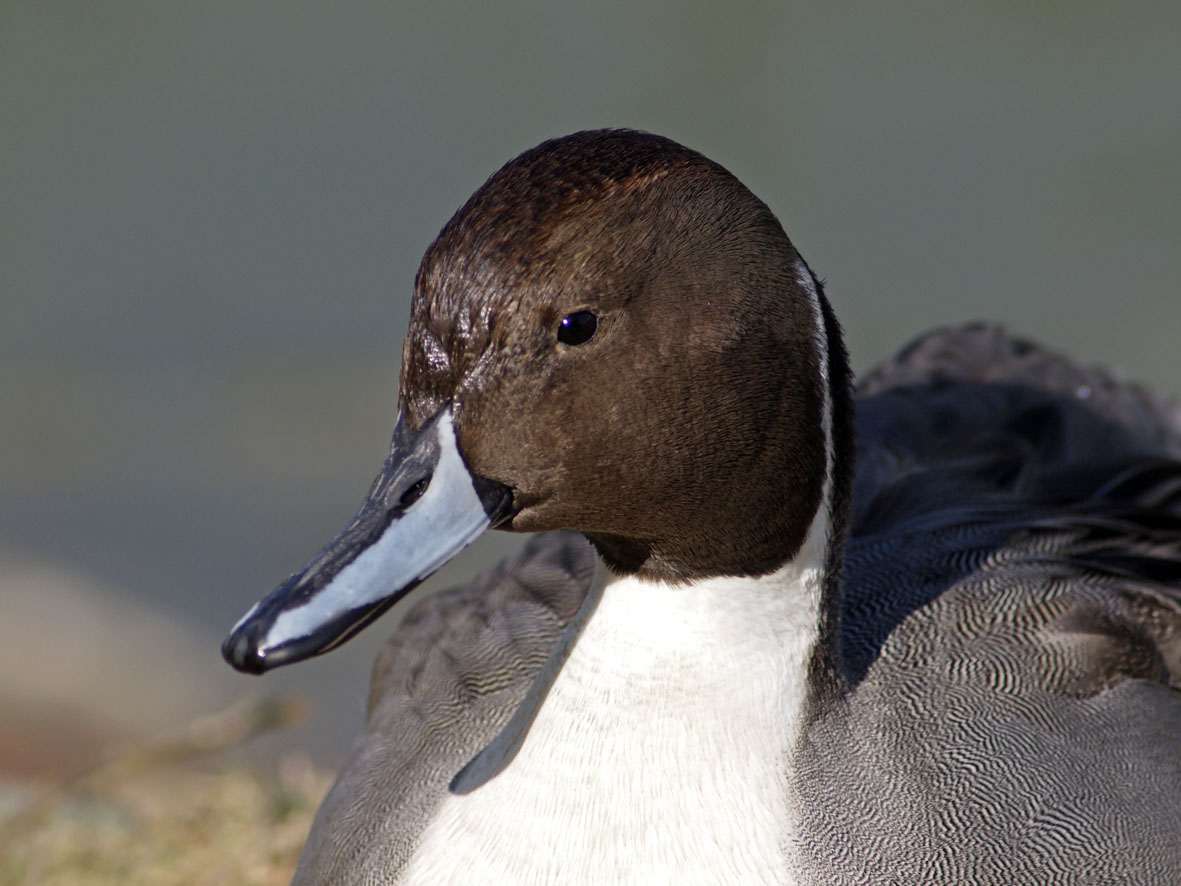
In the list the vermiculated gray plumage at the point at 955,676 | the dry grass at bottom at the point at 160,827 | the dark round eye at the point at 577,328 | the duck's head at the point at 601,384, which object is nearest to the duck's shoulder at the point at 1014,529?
the vermiculated gray plumage at the point at 955,676

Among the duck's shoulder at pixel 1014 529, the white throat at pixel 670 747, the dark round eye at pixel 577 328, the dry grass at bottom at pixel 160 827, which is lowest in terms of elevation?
the dry grass at bottom at pixel 160 827

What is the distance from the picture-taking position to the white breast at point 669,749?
7.23ft

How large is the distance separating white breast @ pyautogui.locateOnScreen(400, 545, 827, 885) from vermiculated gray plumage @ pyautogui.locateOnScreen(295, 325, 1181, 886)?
9 centimetres

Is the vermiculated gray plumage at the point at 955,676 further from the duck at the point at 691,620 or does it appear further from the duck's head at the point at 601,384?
the duck's head at the point at 601,384

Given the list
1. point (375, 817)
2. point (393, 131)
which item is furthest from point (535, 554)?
point (393, 131)

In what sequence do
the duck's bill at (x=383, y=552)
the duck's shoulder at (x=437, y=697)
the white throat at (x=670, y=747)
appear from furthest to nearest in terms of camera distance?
the duck's shoulder at (x=437, y=697)
the white throat at (x=670, y=747)
the duck's bill at (x=383, y=552)

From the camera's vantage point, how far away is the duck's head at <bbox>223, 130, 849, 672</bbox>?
198 cm

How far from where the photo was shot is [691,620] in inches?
87.4

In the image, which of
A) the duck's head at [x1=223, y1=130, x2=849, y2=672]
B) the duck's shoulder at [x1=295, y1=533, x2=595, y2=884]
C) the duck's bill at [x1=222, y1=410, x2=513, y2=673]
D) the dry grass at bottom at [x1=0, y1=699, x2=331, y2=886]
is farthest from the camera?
the dry grass at bottom at [x1=0, y1=699, x2=331, y2=886]

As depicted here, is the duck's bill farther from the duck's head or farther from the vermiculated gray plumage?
the vermiculated gray plumage

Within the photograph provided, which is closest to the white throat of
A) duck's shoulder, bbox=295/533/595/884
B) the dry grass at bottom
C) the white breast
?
the white breast

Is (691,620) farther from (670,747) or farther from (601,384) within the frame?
(601,384)

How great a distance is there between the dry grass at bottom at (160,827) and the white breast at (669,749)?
132cm

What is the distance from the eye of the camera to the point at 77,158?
778 cm
